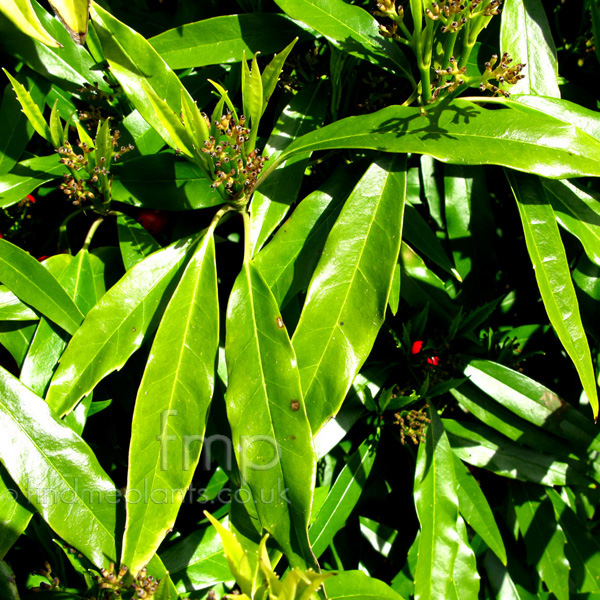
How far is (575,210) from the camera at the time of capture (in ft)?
3.47

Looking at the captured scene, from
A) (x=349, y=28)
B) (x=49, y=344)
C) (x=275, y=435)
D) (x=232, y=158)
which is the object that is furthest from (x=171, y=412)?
(x=349, y=28)

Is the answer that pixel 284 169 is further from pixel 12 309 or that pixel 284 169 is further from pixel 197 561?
pixel 197 561

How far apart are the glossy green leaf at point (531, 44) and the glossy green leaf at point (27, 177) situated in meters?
0.95

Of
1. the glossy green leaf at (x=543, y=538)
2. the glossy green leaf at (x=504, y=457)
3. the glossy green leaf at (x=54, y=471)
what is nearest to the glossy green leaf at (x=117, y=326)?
the glossy green leaf at (x=54, y=471)

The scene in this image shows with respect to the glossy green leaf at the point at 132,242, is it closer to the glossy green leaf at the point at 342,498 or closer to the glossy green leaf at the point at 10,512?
the glossy green leaf at the point at 10,512

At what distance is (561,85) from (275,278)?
2.70 ft

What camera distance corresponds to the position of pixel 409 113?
0.96 m

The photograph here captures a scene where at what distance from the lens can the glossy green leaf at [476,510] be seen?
130 cm

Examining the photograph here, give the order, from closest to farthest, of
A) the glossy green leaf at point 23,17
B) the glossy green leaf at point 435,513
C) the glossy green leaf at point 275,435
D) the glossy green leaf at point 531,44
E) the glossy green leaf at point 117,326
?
1. the glossy green leaf at point 23,17
2. the glossy green leaf at point 275,435
3. the glossy green leaf at point 117,326
4. the glossy green leaf at point 531,44
5. the glossy green leaf at point 435,513

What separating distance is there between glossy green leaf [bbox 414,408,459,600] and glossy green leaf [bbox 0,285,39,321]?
91 centimetres

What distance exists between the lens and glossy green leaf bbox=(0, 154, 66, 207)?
110 cm

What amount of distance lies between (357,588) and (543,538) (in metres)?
0.55

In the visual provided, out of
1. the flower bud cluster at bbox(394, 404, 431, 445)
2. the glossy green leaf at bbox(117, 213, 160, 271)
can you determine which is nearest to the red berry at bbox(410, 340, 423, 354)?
the flower bud cluster at bbox(394, 404, 431, 445)

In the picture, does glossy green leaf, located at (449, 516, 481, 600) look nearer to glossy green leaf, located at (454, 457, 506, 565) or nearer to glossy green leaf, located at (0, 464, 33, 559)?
glossy green leaf, located at (454, 457, 506, 565)
